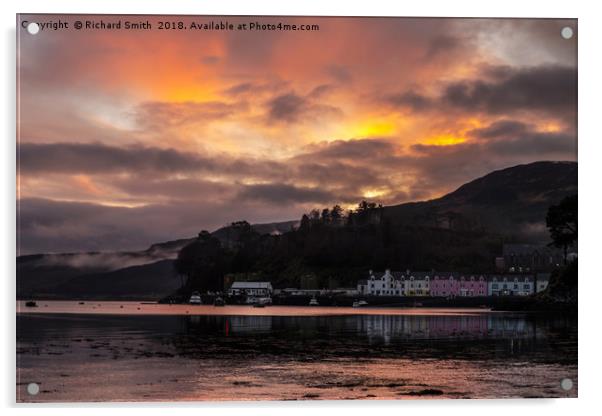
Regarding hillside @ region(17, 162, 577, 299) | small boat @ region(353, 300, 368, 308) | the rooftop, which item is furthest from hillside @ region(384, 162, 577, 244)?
the rooftop

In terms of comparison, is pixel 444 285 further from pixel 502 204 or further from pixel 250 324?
pixel 250 324

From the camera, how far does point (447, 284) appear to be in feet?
43.5

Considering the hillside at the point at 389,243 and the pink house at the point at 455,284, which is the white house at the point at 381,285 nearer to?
the hillside at the point at 389,243

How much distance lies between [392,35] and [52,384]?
5.58m

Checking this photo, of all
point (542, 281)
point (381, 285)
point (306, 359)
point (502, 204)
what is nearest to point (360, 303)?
point (381, 285)

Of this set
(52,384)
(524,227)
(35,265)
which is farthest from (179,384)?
(524,227)

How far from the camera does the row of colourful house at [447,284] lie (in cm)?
1287

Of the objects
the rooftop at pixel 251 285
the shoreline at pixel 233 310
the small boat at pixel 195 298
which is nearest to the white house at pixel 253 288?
the rooftop at pixel 251 285

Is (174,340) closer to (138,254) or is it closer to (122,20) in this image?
(138,254)

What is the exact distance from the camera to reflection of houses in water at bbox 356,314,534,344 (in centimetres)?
1304

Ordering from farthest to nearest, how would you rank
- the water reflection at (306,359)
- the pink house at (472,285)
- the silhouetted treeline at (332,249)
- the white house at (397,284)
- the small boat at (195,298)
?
the pink house at (472,285), the white house at (397,284), the small boat at (195,298), the silhouetted treeline at (332,249), the water reflection at (306,359)

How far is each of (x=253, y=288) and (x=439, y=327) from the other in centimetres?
280

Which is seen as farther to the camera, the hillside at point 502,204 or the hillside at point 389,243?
the hillside at point 389,243

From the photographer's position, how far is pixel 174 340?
13414 mm
